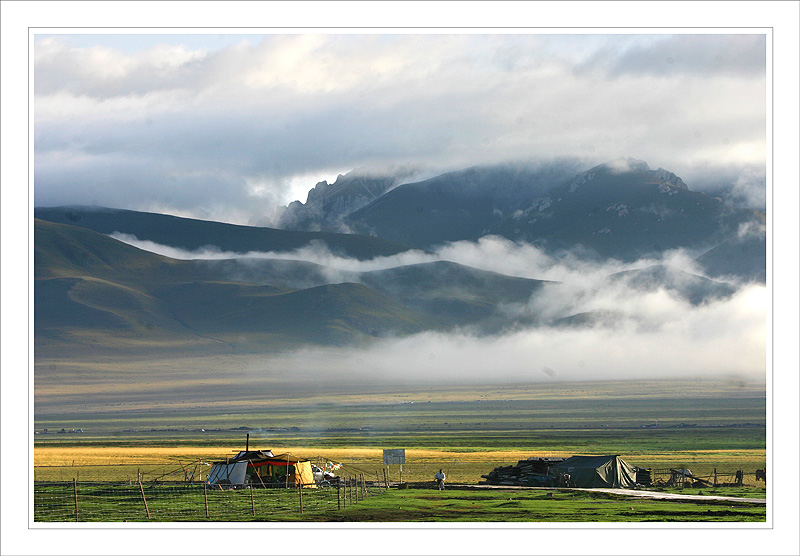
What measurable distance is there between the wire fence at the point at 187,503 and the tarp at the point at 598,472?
37.5ft

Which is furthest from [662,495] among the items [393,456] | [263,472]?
[263,472]

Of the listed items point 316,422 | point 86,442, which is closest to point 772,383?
point 86,442

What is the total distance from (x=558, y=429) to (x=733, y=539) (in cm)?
14457

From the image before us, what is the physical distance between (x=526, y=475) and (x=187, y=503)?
2237cm

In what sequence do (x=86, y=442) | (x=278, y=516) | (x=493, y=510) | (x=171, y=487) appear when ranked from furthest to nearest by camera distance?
1. (x=86, y=442)
2. (x=171, y=487)
3. (x=493, y=510)
4. (x=278, y=516)

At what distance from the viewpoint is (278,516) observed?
4166 centimetres

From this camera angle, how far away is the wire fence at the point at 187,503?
41.9m

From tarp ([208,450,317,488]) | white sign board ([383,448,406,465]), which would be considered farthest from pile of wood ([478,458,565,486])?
tarp ([208,450,317,488])

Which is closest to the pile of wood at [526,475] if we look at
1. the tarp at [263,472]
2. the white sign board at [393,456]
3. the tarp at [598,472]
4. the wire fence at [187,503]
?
the tarp at [598,472]

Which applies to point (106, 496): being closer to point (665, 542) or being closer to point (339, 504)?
point (339, 504)

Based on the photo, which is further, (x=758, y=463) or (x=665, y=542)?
(x=758, y=463)

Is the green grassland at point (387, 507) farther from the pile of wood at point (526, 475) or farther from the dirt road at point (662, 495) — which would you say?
the pile of wood at point (526, 475)

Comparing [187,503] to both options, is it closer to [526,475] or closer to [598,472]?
[526,475]

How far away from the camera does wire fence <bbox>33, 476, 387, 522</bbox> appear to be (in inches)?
1649
